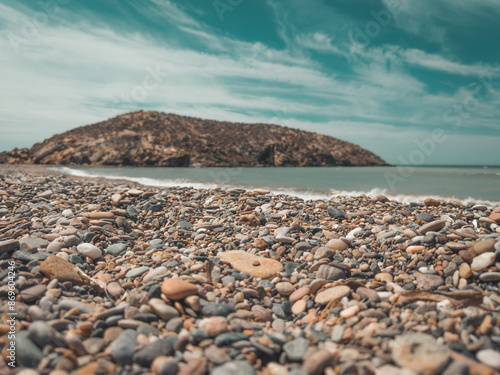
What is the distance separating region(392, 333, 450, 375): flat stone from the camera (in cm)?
191

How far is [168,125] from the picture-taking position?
230ft

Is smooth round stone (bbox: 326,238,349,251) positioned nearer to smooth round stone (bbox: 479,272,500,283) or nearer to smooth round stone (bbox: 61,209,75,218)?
smooth round stone (bbox: 479,272,500,283)

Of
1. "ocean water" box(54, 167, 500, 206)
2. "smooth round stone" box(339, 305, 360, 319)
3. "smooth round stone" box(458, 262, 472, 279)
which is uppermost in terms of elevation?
"ocean water" box(54, 167, 500, 206)

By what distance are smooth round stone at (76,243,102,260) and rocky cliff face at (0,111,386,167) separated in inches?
2142

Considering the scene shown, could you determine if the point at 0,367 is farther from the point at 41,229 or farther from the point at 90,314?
the point at 41,229

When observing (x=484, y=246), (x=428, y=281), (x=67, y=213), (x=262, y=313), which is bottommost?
(x=262, y=313)

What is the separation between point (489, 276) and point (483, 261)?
0.22 m

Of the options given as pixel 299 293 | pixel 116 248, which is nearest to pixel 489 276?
pixel 299 293

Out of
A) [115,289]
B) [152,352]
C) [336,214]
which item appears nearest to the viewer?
[152,352]

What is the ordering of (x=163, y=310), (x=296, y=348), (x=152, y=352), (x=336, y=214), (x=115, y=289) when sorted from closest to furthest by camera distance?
(x=152, y=352) < (x=296, y=348) < (x=163, y=310) < (x=115, y=289) < (x=336, y=214)

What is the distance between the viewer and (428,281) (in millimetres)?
3166

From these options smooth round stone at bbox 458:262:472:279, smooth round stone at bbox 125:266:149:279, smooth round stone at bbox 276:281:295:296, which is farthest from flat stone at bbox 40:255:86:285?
smooth round stone at bbox 458:262:472:279

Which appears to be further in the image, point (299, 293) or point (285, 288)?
point (285, 288)

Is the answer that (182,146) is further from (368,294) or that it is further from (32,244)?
(368,294)
